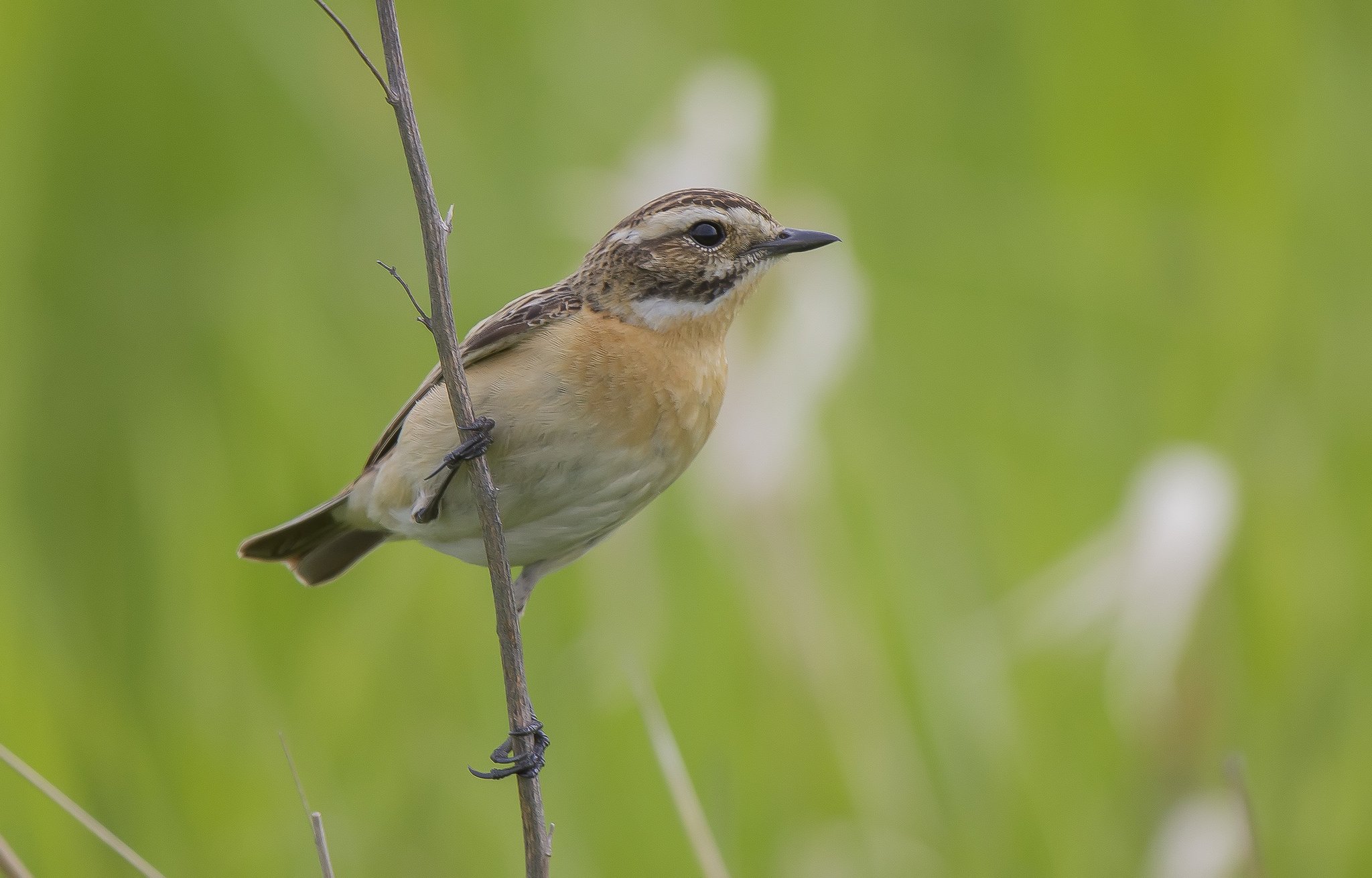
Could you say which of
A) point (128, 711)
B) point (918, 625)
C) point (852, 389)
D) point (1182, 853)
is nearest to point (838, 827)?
point (918, 625)

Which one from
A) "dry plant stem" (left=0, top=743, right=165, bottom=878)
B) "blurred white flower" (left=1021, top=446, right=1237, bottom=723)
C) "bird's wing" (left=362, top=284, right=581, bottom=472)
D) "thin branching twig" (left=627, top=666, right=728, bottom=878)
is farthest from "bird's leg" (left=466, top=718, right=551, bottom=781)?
"blurred white flower" (left=1021, top=446, right=1237, bottom=723)

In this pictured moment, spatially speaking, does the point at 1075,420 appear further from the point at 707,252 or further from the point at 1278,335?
the point at 707,252

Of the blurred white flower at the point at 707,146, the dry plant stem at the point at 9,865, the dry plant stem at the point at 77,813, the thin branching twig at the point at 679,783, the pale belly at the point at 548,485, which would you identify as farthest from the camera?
the blurred white flower at the point at 707,146

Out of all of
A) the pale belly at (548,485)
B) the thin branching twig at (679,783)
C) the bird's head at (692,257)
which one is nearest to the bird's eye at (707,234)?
the bird's head at (692,257)

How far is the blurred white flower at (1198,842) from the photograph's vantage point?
3805 mm

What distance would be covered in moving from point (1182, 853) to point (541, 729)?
1.83 metres

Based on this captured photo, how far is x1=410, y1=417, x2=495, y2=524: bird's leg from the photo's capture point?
3.03 metres

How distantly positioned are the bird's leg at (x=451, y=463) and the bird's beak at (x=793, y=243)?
863mm

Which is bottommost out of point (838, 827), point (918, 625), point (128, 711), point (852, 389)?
point (838, 827)

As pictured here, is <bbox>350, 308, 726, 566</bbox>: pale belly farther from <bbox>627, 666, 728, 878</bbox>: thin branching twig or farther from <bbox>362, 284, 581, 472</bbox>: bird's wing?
<bbox>627, 666, 728, 878</bbox>: thin branching twig

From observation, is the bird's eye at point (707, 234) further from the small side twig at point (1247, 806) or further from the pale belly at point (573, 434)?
the small side twig at point (1247, 806)

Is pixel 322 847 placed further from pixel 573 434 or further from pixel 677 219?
pixel 677 219

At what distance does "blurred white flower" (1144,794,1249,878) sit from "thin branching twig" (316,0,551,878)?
2.00 metres

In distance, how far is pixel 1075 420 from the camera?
5395 millimetres
